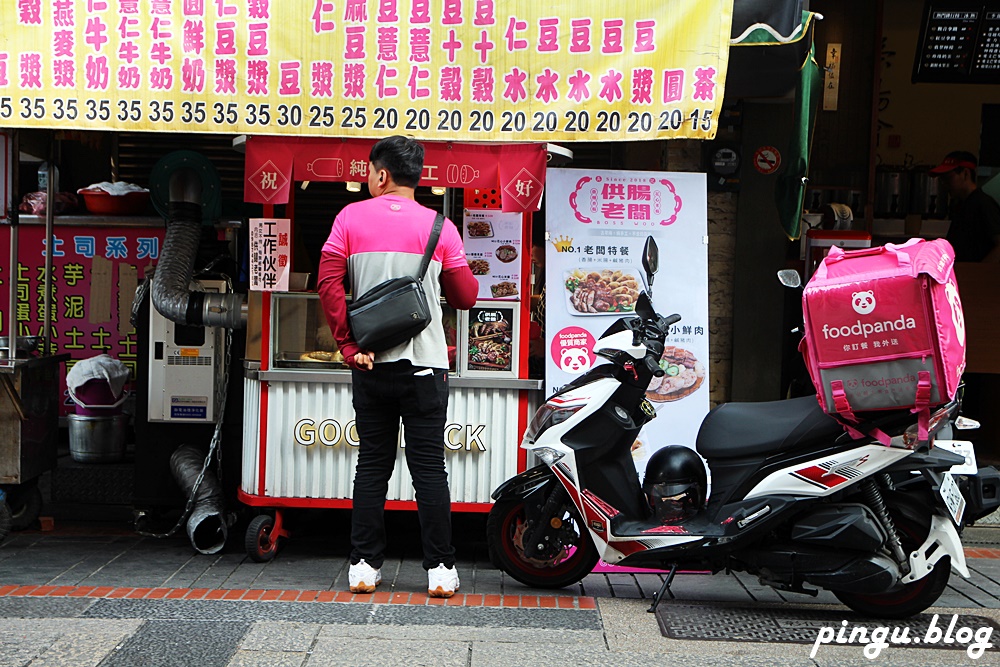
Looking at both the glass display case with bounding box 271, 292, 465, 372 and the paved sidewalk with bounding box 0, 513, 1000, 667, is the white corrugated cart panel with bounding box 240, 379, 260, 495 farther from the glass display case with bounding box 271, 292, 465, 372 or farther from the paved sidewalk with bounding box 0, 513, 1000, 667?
the paved sidewalk with bounding box 0, 513, 1000, 667

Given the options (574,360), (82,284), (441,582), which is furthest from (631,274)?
(82,284)

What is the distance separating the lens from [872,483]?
463 cm

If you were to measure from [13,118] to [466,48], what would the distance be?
2.31 m

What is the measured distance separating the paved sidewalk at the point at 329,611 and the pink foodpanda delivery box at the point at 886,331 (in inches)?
43.7

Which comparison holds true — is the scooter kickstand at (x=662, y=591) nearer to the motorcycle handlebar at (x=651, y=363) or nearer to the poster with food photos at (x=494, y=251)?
the motorcycle handlebar at (x=651, y=363)

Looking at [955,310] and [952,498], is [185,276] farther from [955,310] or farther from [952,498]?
[952,498]

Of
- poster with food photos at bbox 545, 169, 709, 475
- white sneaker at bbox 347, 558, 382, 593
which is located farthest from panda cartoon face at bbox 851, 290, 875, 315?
white sneaker at bbox 347, 558, 382, 593

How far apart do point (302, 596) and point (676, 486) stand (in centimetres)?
190

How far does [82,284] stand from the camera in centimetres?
770

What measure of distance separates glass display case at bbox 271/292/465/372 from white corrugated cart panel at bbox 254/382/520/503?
14 centimetres

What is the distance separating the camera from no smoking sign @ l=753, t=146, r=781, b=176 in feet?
21.2

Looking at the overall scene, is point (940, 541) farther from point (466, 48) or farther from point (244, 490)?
point (244, 490)

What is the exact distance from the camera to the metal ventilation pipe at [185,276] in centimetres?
605

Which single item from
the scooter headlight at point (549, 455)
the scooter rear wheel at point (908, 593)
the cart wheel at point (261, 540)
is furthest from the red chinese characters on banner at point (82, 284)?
the scooter rear wheel at point (908, 593)
